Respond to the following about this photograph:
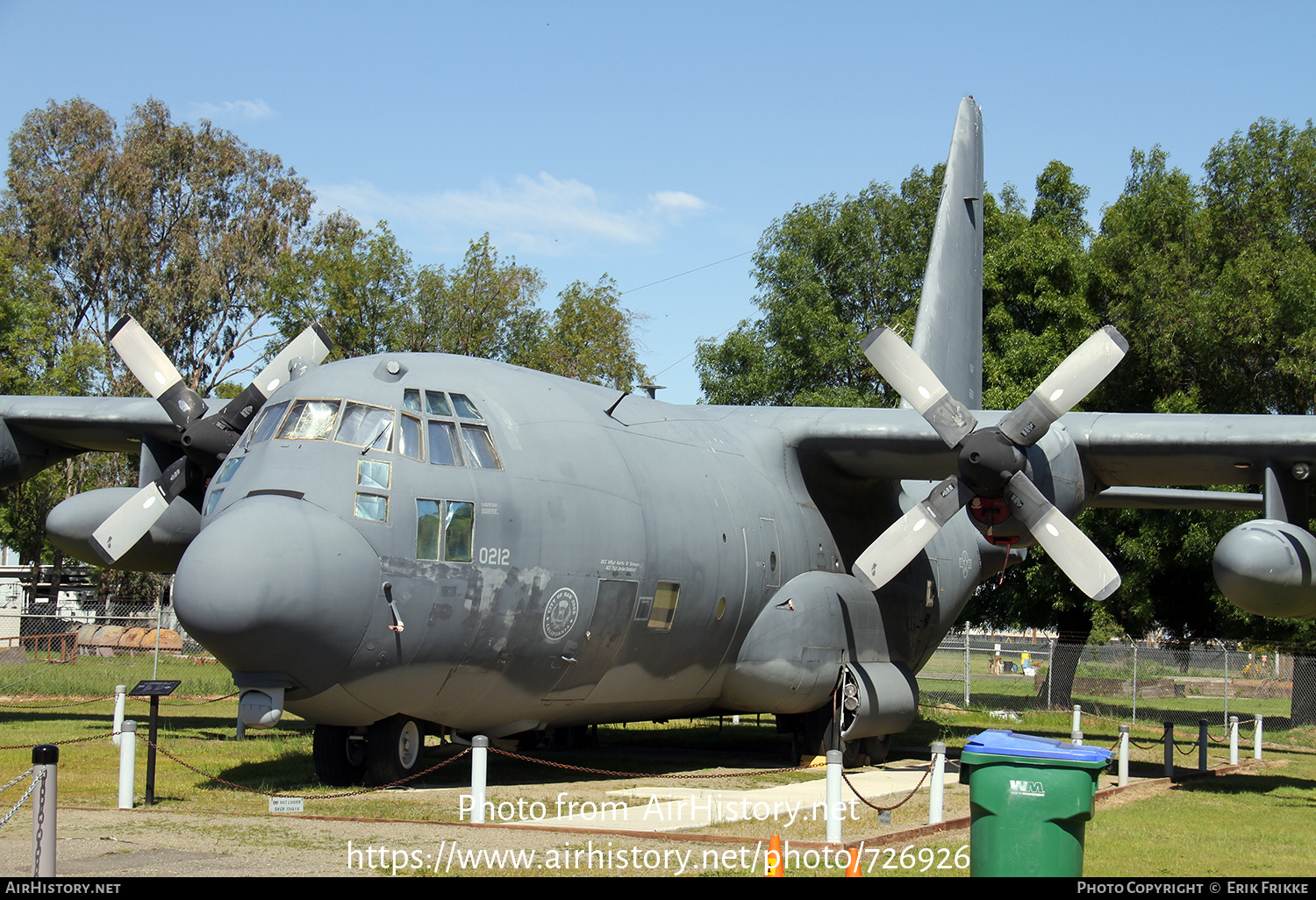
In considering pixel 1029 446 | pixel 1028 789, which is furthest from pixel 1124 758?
pixel 1028 789

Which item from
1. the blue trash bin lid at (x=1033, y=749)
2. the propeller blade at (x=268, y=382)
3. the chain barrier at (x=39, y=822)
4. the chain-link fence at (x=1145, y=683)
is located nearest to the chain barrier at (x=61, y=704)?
the propeller blade at (x=268, y=382)

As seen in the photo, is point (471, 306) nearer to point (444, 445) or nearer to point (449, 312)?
point (449, 312)

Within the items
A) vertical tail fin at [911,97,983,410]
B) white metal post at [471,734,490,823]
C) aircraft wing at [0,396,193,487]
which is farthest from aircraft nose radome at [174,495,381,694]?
vertical tail fin at [911,97,983,410]

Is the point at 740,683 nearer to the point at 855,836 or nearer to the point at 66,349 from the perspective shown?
the point at 855,836

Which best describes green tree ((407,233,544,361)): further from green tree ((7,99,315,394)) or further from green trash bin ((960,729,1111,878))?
green trash bin ((960,729,1111,878))

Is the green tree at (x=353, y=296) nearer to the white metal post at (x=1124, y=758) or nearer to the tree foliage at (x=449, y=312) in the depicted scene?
the tree foliage at (x=449, y=312)

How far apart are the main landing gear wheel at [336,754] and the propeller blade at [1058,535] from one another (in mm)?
7438

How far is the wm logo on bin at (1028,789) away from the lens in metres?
6.99

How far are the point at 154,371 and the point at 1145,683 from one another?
1221 inches

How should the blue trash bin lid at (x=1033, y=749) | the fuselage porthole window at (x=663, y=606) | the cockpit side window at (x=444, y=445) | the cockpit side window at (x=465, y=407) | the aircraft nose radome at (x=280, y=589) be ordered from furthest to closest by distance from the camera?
the fuselage porthole window at (x=663, y=606)
the cockpit side window at (x=465, y=407)
the cockpit side window at (x=444, y=445)
the aircraft nose radome at (x=280, y=589)
the blue trash bin lid at (x=1033, y=749)

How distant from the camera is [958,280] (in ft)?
68.0

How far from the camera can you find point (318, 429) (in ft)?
35.8

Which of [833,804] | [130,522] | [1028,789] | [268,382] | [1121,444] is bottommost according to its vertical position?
[833,804]

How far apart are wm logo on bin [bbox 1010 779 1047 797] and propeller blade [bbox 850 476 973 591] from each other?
23.3 ft
